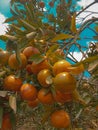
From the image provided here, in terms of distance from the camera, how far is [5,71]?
3.92 ft

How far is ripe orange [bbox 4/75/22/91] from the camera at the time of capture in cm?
113

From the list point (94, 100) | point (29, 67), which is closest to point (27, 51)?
point (29, 67)

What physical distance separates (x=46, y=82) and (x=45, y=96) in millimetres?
54

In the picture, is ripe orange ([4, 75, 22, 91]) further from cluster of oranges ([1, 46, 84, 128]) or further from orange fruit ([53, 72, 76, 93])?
orange fruit ([53, 72, 76, 93])

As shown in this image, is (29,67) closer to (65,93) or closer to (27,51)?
(27,51)

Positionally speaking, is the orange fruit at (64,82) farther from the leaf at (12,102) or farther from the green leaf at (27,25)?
the green leaf at (27,25)

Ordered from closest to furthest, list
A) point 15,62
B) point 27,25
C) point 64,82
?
1. point 64,82
2. point 15,62
3. point 27,25

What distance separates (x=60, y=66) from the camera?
1.08m

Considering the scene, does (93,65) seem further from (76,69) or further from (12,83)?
(12,83)

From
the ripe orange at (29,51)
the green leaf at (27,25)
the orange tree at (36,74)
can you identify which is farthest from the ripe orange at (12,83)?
the green leaf at (27,25)

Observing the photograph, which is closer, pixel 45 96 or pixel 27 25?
pixel 45 96

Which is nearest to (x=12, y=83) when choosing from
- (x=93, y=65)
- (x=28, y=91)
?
(x=28, y=91)

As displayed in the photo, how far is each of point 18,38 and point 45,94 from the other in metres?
0.23

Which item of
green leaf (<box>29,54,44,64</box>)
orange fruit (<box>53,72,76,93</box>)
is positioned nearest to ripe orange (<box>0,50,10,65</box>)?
green leaf (<box>29,54,44,64</box>)
